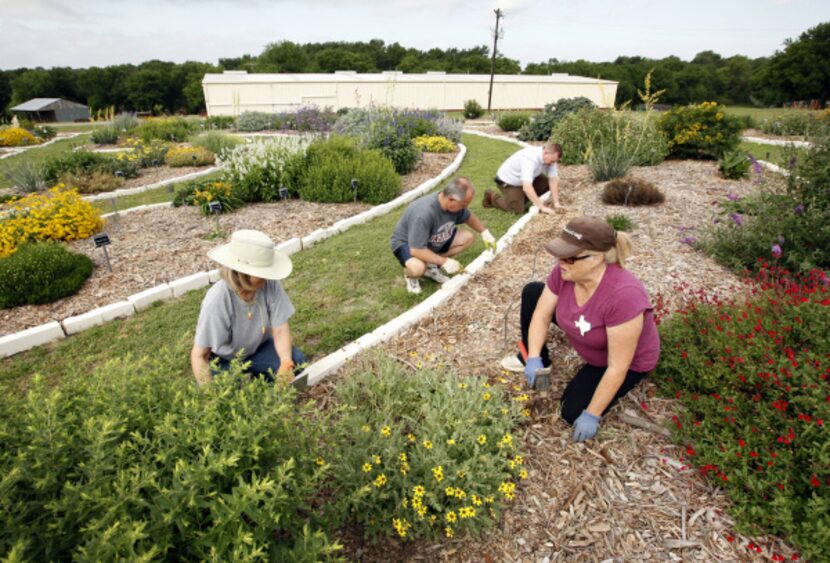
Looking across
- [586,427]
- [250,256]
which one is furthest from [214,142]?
[586,427]

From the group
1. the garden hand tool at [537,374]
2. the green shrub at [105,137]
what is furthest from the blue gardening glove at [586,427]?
the green shrub at [105,137]

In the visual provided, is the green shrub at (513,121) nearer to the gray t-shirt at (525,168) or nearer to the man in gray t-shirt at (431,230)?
the gray t-shirt at (525,168)

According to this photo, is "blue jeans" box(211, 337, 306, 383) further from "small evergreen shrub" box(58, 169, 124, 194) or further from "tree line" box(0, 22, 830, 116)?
"tree line" box(0, 22, 830, 116)

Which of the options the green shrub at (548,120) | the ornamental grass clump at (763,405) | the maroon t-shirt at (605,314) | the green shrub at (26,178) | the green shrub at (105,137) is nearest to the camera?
the ornamental grass clump at (763,405)

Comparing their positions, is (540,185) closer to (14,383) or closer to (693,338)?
(693,338)

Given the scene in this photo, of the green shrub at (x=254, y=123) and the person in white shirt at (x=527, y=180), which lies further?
the green shrub at (x=254, y=123)

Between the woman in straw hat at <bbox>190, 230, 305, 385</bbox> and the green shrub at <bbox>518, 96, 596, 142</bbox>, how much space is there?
12.9 metres

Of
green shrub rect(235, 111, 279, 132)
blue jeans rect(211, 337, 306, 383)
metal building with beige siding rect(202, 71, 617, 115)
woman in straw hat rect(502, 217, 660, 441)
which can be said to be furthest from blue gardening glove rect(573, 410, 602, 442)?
metal building with beige siding rect(202, 71, 617, 115)

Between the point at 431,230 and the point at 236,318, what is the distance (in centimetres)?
229

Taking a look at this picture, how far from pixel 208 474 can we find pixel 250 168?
679 centimetres

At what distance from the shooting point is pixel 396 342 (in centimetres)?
354

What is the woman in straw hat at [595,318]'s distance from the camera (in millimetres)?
2363

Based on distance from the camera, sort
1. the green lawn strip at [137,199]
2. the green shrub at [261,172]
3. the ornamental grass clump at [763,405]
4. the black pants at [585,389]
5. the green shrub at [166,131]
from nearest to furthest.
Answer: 1. the ornamental grass clump at [763,405]
2. the black pants at [585,389]
3. the green shrub at [261,172]
4. the green lawn strip at [137,199]
5. the green shrub at [166,131]

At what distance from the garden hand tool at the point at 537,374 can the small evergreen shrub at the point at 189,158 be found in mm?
10977
